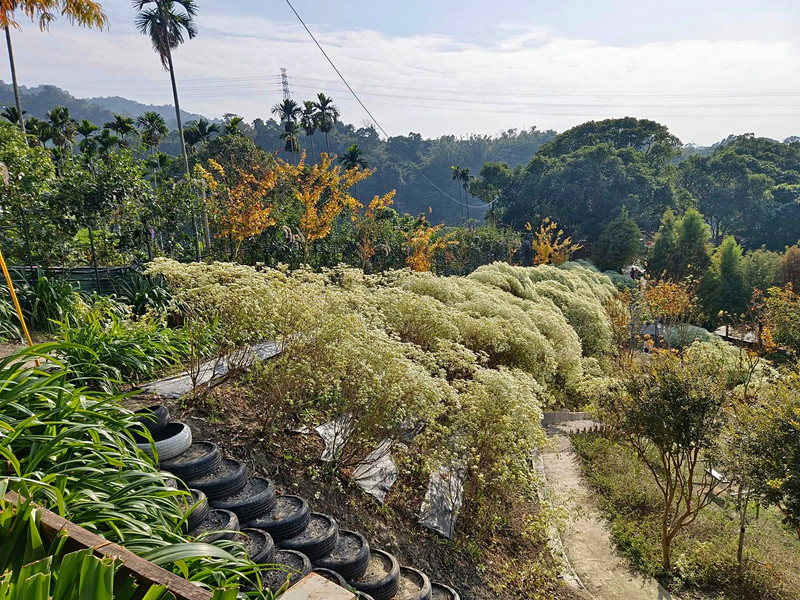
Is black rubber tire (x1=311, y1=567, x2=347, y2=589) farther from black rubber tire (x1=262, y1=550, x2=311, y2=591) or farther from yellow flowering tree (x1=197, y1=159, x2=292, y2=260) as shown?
yellow flowering tree (x1=197, y1=159, x2=292, y2=260)

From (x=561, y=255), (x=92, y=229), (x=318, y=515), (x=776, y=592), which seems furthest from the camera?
(x=561, y=255)

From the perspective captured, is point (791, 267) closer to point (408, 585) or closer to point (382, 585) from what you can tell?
point (408, 585)

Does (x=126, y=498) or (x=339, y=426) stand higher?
(x=126, y=498)

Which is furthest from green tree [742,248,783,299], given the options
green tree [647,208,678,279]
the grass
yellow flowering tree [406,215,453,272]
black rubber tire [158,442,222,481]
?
black rubber tire [158,442,222,481]

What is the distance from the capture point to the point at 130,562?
1426 millimetres

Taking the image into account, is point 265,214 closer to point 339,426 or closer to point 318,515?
point 339,426

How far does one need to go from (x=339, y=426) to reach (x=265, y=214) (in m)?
6.47

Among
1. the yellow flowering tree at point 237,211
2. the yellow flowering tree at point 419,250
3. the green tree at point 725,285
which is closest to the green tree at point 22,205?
the yellow flowering tree at point 237,211

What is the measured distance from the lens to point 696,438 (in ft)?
16.6

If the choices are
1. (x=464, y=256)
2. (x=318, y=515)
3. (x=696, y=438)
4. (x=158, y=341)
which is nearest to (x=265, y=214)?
(x=158, y=341)

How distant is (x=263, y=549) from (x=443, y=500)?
2454 millimetres

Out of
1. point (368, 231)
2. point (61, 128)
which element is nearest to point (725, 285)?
point (368, 231)

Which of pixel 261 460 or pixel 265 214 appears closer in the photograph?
pixel 261 460

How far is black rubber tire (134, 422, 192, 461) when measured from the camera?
11.7 ft
